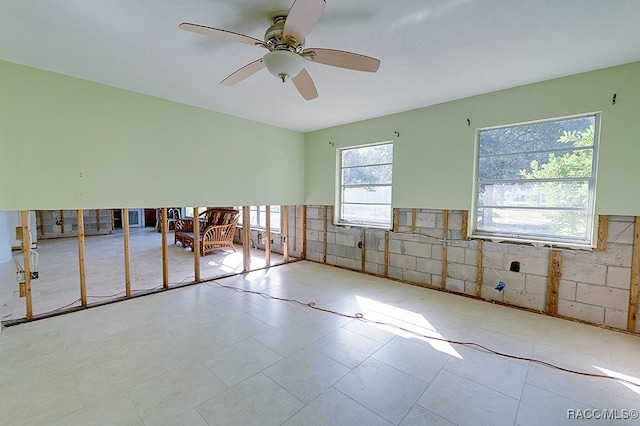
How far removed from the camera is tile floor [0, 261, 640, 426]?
1.77 metres

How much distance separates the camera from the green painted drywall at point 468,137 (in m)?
2.78

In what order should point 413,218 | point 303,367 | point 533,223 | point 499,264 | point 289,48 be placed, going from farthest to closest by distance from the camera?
point 413,218 → point 499,264 → point 533,223 → point 303,367 → point 289,48

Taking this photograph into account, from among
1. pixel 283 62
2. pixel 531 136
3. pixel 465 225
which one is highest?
pixel 283 62

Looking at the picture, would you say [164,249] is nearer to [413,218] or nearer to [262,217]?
[262,217]

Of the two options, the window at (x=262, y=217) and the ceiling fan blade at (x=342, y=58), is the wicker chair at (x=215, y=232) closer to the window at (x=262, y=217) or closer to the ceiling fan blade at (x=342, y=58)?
the window at (x=262, y=217)

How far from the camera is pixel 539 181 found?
10.9ft

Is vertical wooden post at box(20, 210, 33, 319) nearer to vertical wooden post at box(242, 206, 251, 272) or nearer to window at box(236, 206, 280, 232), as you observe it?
vertical wooden post at box(242, 206, 251, 272)

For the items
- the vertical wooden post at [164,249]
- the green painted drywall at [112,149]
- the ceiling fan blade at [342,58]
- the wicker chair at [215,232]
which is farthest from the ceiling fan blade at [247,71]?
the wicker chair at [215,232]

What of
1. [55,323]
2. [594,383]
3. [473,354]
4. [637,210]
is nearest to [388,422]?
[473,354]

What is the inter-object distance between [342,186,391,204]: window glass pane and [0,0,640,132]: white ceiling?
171 centimetres

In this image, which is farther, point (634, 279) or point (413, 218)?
point (413, 218)

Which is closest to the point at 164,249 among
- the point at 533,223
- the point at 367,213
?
the point at 367,213

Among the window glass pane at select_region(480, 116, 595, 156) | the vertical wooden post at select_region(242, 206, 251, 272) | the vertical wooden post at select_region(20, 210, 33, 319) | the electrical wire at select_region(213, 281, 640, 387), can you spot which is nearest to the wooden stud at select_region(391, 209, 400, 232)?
the window glass pane at select_region(480, 116, 595, 156)

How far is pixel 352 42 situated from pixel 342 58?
0.47 metres
